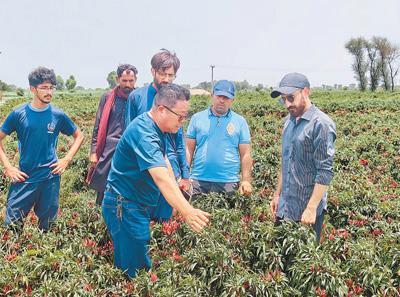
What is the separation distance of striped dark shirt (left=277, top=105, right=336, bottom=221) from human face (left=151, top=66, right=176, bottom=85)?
1.14 meters

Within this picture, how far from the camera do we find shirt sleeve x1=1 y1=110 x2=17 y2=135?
13.7 ft

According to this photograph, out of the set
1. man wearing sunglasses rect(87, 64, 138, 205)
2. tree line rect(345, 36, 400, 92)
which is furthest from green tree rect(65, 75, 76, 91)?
man wearing sunglasses rect(87, 64, 138, 205)

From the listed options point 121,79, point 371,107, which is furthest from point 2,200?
point 371,107

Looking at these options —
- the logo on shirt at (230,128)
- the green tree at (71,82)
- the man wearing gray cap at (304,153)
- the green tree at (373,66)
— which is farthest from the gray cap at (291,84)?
the green tree at (71,82)

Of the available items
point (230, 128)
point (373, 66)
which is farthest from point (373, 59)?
point (230, 128)

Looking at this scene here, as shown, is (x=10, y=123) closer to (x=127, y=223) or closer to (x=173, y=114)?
(x=127, y=223)

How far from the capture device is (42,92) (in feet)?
13.5

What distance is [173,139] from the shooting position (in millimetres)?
3992

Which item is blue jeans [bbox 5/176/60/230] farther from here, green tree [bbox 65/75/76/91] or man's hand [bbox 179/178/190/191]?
green tree [bbox 65/75/76/91]

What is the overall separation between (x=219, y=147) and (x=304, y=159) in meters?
1.38

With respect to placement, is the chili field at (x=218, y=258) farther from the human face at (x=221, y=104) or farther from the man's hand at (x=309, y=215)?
the human face at (x=221, y=104)

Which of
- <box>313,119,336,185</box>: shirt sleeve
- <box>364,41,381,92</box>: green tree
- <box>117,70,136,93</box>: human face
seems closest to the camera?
<box>313,119,336,185</box>: shirt sleeve

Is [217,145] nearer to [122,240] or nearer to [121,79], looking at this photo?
[121,79]

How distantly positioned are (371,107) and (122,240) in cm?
2368
